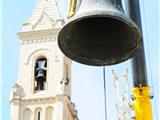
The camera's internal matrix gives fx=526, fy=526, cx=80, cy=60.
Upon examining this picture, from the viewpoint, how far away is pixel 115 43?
376 centimetres

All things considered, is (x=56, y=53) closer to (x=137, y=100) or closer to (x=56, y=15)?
(x=56, y=15)

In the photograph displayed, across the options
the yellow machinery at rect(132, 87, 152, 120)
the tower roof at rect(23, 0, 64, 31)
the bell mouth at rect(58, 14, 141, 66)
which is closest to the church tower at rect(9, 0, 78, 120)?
the tower roof at rect(23, 0, 64, 31)

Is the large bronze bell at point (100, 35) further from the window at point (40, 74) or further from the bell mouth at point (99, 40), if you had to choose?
the window at point (40, 74)

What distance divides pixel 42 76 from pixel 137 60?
102ft

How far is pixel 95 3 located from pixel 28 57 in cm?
3292

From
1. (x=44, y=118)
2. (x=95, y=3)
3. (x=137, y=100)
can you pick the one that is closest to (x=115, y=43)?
(x=95, y=3)

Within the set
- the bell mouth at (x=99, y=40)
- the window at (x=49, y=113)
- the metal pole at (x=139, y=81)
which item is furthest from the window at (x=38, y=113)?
the bell mouth at (x=99, y=40)

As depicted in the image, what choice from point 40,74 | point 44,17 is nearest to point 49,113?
point 40,74

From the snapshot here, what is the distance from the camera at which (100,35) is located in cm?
382

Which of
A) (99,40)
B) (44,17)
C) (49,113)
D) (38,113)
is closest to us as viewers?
(99,40)

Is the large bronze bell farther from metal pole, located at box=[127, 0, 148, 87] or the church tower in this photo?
the church tower

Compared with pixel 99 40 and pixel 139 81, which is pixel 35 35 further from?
pixel 99 40

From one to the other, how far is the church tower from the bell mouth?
29.9 m

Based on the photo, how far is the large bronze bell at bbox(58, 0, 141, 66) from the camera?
343 centimetres
